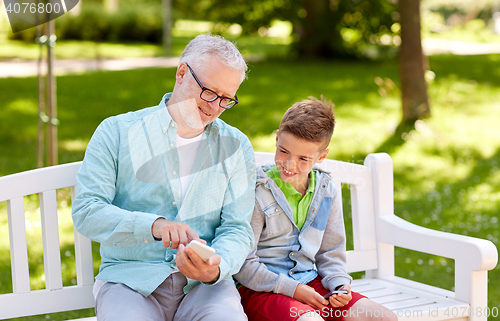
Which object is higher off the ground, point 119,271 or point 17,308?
point 119,271

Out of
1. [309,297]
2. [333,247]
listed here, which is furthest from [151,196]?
[333,247]

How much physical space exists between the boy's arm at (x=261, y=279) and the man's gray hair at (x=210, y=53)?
791 mm

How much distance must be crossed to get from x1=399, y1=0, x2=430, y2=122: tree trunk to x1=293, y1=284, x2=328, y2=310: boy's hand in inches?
237

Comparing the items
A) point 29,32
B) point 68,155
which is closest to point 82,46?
point 29,32

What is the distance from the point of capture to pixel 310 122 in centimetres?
245

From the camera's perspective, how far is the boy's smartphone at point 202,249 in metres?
1.99

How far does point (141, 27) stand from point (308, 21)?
10.8 metres

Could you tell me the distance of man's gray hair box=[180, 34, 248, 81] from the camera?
2285 mm

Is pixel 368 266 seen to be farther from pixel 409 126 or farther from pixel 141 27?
pixel 141 27

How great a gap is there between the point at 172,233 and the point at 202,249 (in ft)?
0.51

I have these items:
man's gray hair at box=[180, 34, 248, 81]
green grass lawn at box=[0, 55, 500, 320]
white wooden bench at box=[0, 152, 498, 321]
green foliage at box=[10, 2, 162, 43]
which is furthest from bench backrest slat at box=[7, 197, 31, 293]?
green foliage at box=[10, 2, 162, 43]

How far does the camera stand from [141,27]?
77.9 feet

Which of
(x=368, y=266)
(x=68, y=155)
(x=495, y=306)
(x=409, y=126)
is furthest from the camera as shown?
(x=409, y=126)

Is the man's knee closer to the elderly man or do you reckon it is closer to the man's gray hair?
the elderly man
